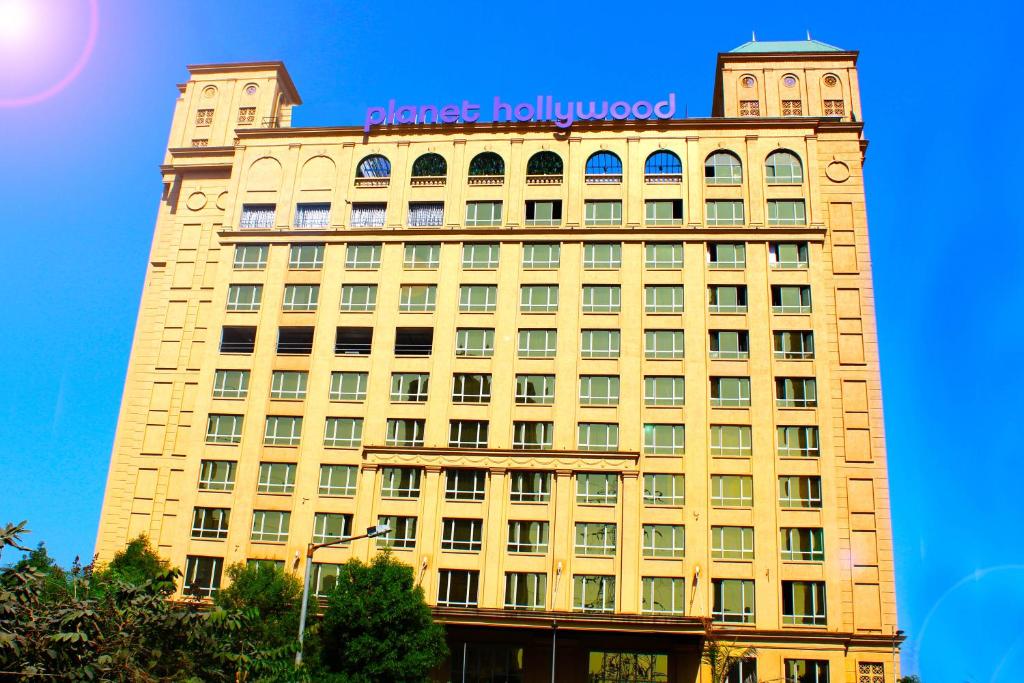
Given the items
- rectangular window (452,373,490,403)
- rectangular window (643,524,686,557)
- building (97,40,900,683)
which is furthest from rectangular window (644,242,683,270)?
rectangular window (643,524,686,557)

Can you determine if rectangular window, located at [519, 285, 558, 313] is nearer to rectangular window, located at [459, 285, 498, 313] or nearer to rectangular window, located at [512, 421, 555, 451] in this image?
rectangular window, located at [459, 285, 498, 313]

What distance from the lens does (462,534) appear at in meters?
59.2

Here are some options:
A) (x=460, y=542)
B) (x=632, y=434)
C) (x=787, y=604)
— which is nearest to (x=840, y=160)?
(x=632, y=434)

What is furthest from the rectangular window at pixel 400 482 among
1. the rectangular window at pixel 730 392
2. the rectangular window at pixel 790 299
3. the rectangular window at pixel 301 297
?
the rectangular window at pixel 790 299

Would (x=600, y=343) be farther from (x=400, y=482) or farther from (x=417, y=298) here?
(x=400, y=482)

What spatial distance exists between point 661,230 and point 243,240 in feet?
A: 99.8

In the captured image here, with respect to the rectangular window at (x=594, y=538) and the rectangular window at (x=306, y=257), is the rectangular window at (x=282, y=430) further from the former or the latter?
the rectangular window at (x=594, y=538)

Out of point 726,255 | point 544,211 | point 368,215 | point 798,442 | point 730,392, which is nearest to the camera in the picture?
point 798,442

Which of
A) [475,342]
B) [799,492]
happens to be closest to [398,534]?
[475,342]

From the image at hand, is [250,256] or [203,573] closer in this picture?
[203,573]

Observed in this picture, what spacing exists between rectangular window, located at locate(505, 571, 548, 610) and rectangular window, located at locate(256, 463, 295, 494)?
15761mm

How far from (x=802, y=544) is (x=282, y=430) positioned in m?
34.5

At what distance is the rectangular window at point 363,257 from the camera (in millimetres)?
66938

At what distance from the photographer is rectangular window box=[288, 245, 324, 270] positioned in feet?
222
